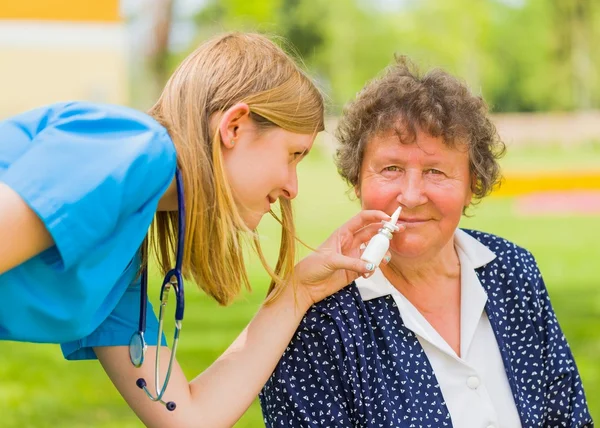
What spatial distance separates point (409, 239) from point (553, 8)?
44.7 metres

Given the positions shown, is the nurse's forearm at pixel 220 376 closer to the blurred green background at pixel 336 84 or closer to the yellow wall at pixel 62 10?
the blurred green background at pixel 336 84

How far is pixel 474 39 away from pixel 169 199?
42899 millimetres

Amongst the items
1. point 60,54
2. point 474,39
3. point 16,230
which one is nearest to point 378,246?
point 16,230

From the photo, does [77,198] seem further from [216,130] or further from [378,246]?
[378,246]

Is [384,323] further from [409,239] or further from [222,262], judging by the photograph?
[222,262]

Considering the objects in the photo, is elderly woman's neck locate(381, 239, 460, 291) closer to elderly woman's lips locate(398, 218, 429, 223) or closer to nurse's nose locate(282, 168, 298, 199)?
elderly woman's lips locate(398, 218, 429, 223)

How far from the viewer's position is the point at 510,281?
328 centimetres

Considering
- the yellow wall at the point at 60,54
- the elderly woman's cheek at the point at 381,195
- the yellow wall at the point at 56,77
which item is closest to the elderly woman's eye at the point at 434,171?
the elderly woman's cheek at the point at 381,195

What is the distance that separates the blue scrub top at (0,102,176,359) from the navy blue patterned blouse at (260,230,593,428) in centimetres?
66

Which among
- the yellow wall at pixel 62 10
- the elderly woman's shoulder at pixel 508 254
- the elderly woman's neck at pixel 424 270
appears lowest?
the elderly woman's neck at pixel 424 270

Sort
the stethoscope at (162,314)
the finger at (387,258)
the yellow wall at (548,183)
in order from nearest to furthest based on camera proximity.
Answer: the stethoscope at (162,314) < the finger at (387,258) < the yellow wall at (548,183)

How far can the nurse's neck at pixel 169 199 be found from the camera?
8.40 ft

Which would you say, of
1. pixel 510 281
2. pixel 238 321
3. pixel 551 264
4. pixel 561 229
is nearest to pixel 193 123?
pixel 510 281

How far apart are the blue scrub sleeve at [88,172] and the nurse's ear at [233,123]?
0.23 meters
